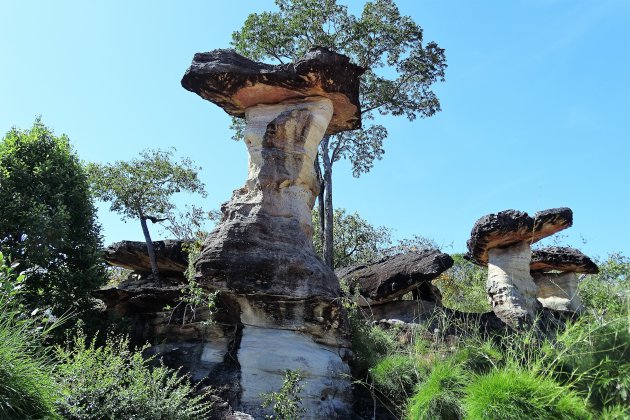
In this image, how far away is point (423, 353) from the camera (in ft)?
25.5

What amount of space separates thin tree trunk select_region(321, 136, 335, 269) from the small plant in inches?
327

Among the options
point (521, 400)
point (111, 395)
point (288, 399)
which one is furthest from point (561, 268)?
point (111, 395)

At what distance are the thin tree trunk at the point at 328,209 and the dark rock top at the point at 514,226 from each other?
3.99m

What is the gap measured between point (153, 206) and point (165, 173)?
91 cm

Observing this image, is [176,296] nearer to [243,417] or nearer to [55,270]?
[55,270]

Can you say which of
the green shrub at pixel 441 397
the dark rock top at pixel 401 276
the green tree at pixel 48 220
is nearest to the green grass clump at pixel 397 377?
the green shrub at pixel 441 397

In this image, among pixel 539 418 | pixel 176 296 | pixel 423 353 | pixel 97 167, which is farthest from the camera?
pixel 97 167

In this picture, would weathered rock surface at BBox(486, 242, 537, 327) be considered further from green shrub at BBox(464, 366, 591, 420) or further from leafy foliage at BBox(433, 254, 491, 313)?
green shrub at BBox(464, 366, 591, 420)

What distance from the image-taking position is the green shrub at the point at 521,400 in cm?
548

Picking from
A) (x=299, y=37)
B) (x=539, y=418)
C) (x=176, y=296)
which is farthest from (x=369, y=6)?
(x=539, y=418)

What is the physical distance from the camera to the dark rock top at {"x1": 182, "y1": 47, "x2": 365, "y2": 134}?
A: 8.92 m

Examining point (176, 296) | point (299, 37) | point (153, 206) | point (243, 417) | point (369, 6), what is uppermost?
point (369, 6)

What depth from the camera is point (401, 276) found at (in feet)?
38.1

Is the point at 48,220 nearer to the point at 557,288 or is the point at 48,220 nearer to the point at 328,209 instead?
the point at 328,209
